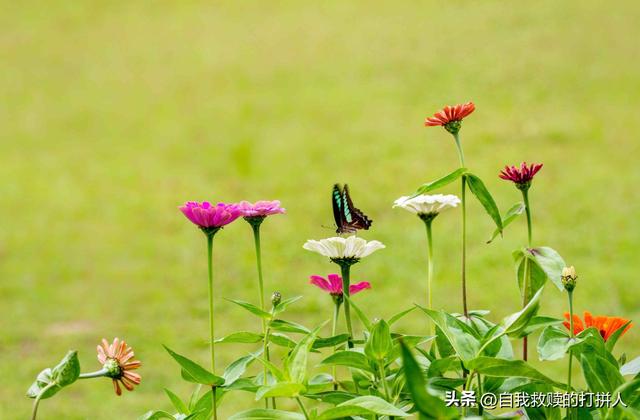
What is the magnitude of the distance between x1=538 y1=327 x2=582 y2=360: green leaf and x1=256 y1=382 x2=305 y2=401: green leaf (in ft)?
0.88

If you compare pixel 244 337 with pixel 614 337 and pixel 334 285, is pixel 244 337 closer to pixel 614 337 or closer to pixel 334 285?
pixel 334 285

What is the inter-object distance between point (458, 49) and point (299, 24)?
2.25m

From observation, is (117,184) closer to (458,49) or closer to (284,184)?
(284,184)

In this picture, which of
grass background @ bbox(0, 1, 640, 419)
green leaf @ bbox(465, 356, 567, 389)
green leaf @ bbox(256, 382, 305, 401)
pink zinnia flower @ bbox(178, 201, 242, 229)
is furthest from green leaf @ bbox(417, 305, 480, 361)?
grass background @ bbox(0, 1, 640, 419)

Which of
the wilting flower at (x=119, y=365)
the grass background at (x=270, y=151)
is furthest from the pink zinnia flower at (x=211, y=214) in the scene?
the grass background at (x=270, y=151)

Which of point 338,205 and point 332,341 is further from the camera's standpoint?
point 338,205

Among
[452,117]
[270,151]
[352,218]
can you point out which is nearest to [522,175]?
[452,117]

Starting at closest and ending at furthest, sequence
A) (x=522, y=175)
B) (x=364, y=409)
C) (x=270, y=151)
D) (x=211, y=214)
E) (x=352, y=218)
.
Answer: (x=364, y=409), (x=211, y=214), (x=522, y=175), (x=352, y=218), (x=270, y=151)

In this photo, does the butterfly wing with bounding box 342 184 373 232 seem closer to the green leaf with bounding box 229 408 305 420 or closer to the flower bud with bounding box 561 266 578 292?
the flower bud with bounding box 561 266 578 292

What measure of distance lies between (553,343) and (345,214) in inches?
14.9

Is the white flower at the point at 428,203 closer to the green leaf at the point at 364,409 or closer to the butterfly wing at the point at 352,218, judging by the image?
the butterfly wing at the point at 352,218

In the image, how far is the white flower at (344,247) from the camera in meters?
0.99

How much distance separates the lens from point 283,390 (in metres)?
0.78

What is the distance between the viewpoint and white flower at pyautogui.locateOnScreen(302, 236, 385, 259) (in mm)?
991
